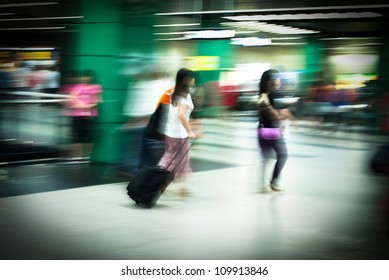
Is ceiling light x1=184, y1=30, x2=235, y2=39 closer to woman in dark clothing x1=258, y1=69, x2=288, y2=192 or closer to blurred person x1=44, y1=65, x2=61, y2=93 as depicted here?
blurred person x1=44, y1=65, x2=61, y2=93

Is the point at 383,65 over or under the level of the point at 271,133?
over

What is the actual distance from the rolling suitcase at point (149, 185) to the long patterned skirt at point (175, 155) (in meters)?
0.25

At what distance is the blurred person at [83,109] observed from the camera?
23.6 ft

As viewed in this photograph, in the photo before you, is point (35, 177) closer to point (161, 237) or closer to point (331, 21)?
point (161, 237)

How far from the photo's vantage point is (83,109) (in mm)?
7277

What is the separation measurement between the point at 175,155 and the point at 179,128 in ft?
0.96

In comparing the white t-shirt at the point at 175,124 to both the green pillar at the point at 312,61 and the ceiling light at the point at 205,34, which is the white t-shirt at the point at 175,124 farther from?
the green pillar at the point at 312,61

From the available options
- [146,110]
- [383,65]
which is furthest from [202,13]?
[383,65]

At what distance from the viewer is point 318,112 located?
45.3ft

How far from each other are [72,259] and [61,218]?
3.49 feet

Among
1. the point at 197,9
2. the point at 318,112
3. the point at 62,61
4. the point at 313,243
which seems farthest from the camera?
the point at 318,112

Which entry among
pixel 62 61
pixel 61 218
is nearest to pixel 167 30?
pixel 62 61

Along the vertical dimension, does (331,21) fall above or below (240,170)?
above

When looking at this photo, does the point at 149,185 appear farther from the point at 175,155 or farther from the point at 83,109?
the point at 83,109
